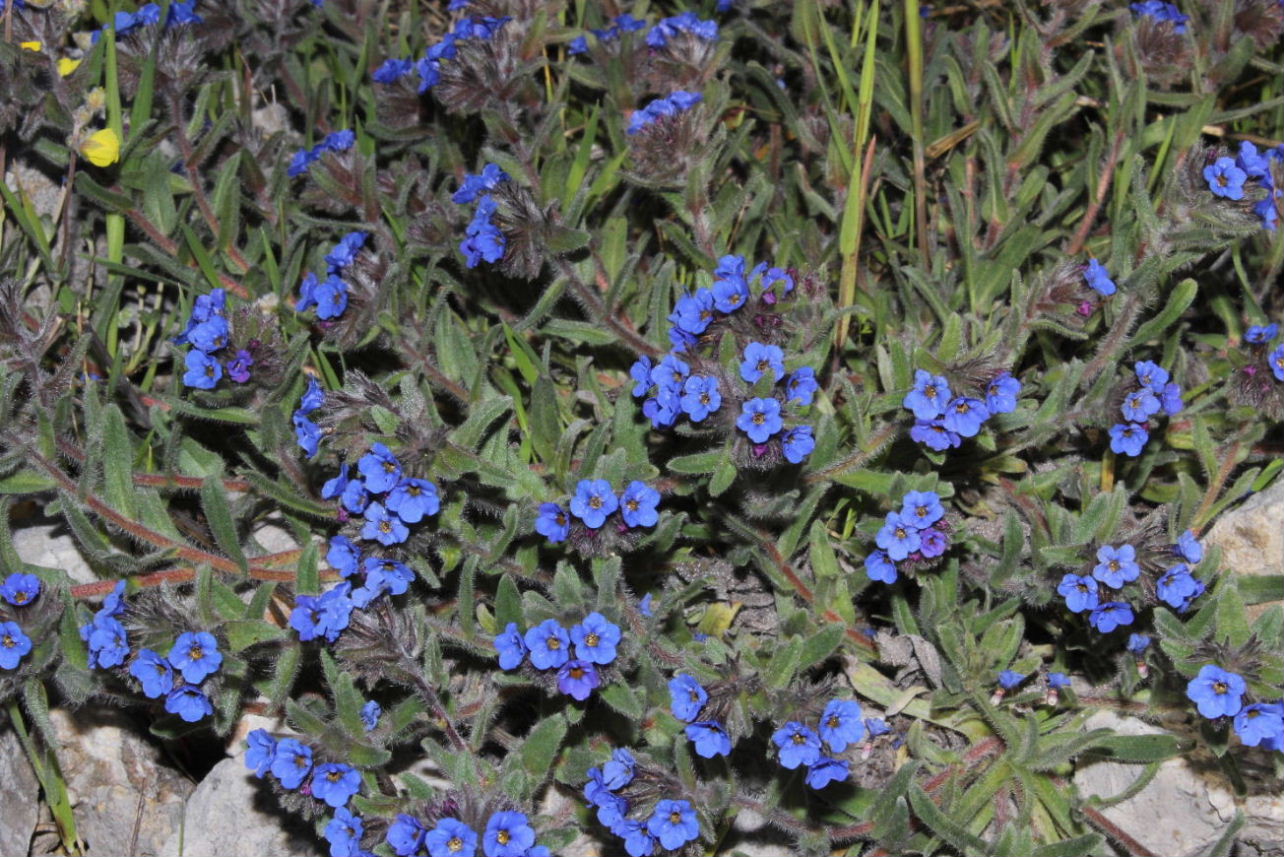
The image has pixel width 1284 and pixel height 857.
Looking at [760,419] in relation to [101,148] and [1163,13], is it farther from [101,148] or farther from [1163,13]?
[101,148]

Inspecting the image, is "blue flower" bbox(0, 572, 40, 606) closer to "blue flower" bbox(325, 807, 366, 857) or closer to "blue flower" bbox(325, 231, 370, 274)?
"blue flower" bbox(325, 807, 366, 857)

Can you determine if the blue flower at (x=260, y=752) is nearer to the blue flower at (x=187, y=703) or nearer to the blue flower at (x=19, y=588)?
the blue flower at (x=187, y=703)

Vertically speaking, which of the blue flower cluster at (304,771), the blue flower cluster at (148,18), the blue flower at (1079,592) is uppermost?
the blue flower cluster at (148,18)

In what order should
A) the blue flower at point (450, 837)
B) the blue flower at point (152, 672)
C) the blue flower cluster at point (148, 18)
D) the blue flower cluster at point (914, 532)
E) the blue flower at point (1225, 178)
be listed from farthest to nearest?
1. the blue flower cluster at point (148, 18)
2. the blue flower at point (1225, 178)
3. the blue flower cluster at point (914, 532)
4. the blue flower at point (152, 672)
5. the blue flower at point (450, 837)

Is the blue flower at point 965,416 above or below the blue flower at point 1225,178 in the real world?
below

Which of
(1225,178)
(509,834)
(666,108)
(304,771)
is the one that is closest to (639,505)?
(509,834)

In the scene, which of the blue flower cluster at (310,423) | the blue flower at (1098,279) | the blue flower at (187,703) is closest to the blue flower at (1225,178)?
the blue flower at (1098,279)

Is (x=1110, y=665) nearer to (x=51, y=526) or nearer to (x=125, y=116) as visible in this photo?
(x=51, y=526)

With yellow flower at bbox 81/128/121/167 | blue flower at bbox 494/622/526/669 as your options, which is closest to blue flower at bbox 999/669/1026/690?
blue flower at bbox 494/622/526/669
